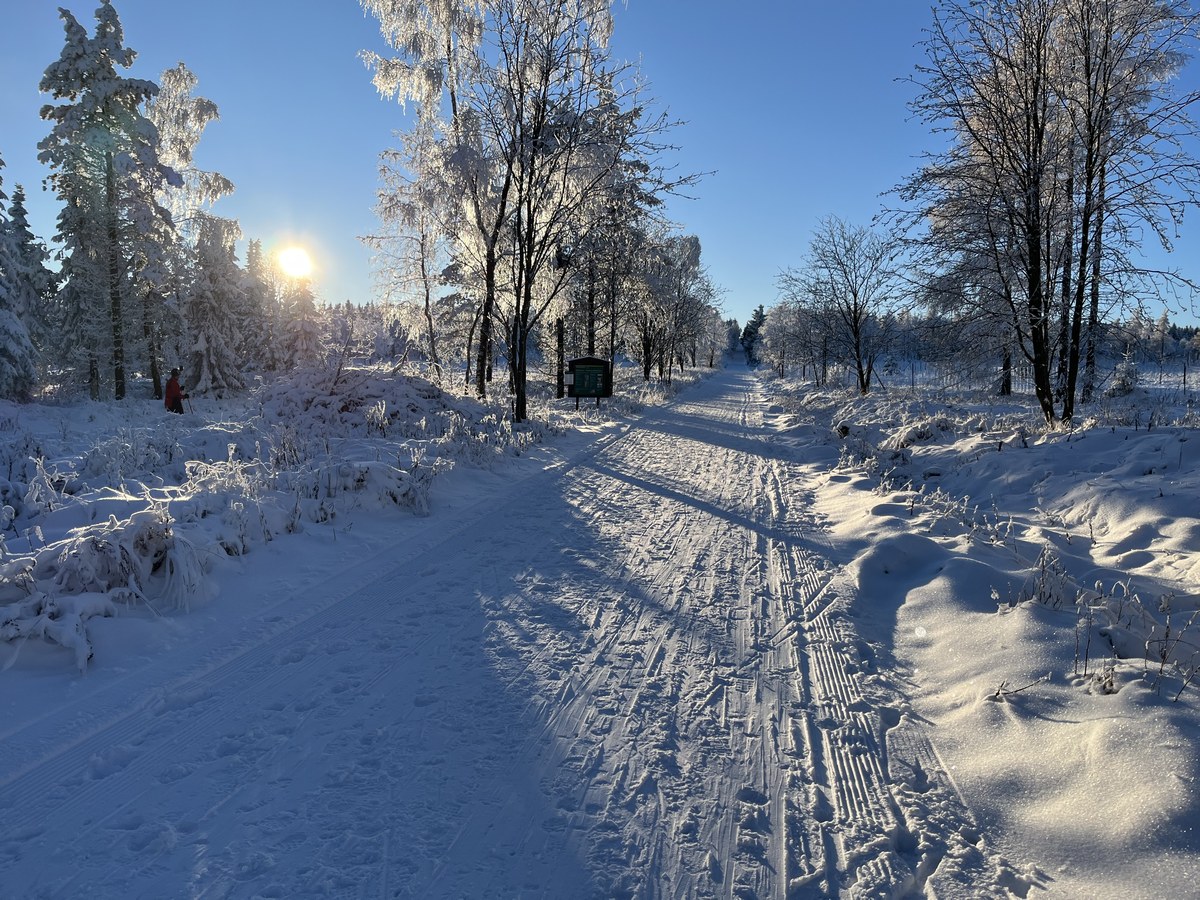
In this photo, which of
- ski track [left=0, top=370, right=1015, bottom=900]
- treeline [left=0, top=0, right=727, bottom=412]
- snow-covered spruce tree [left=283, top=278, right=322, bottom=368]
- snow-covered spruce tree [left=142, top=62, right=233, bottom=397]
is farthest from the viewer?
snow-covered spruce tree [left=283, top=278, right=322, bottom=368]

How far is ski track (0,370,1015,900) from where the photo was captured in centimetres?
216

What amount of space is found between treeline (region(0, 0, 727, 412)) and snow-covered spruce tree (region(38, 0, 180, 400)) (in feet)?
0.21

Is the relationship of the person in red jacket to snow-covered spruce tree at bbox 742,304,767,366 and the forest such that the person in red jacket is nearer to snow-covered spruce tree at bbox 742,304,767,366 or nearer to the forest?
the forest

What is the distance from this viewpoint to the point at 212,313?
25.8m

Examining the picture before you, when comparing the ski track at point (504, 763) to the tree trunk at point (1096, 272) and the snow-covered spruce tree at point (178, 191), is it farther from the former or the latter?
the snow-covered spruce tree at point (178, 191)

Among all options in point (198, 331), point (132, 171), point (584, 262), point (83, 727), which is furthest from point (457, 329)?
point (83, 727)

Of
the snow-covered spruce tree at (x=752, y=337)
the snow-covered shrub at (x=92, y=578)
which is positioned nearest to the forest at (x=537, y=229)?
the snow-covered shrub at (x=92, y=578)

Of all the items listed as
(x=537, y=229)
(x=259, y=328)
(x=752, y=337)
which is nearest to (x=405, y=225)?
(x=537, y=229)

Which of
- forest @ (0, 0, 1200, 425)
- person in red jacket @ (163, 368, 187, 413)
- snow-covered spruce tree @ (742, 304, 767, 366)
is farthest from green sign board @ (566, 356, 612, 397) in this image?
snow-covered spruce tree @ (742, 304, 767, 366)

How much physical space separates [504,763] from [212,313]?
97.1 ft

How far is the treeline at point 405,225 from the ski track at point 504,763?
10.6 metres

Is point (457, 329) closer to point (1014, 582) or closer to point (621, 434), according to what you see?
point (621, 434)

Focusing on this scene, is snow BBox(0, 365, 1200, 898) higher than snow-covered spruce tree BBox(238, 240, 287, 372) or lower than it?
lower

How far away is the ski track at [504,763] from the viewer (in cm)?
216
